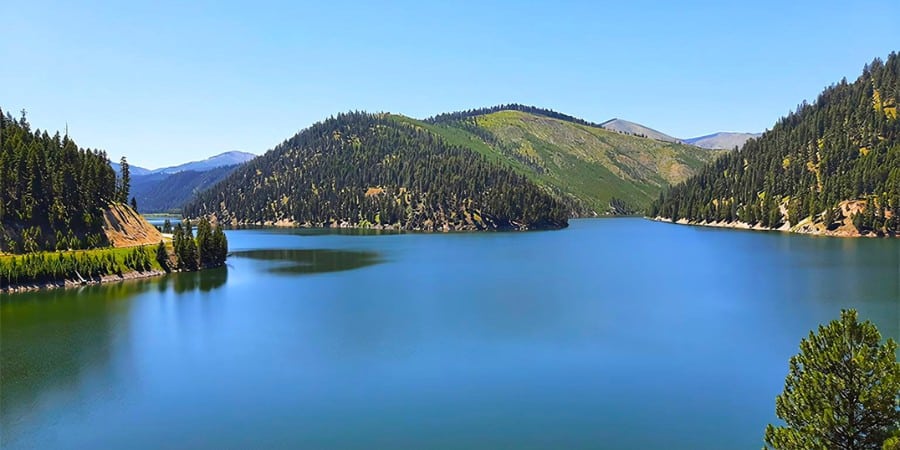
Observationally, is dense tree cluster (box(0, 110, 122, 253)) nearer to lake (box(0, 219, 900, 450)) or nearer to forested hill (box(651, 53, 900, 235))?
lake (box(0, 219, 900, 450))

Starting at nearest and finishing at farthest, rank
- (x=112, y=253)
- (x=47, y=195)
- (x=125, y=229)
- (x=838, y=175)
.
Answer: (x=112, y=253) < (x=47, y=195) < (x=125, y=229) < (x=838, y=175)

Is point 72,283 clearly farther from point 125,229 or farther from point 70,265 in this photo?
point 125,229

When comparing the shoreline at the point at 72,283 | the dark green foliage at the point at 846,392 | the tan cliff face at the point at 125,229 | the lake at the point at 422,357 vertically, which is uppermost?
the tan cliff face at the point at 125,229

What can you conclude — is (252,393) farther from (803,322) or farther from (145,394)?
(803,322)

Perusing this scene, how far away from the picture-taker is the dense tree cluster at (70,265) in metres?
68.8

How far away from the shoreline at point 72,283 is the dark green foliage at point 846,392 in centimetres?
7880

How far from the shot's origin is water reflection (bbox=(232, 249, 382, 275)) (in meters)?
92.5

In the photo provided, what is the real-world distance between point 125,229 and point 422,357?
253ft

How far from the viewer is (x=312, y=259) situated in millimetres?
107625

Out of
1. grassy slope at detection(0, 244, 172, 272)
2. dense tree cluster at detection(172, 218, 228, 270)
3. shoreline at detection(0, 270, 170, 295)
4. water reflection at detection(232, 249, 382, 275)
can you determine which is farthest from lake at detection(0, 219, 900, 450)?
Answer: water reflection at detection(232, 249, 382, 275)

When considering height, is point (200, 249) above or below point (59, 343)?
above

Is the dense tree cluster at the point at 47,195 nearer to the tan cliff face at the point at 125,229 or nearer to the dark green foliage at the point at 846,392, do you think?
the tan cliff face at the point at 125,229

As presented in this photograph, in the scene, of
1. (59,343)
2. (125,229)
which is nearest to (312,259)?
(125,229)

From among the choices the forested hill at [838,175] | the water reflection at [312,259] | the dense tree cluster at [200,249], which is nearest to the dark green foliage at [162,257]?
the dense tree cluster at [200,249]
